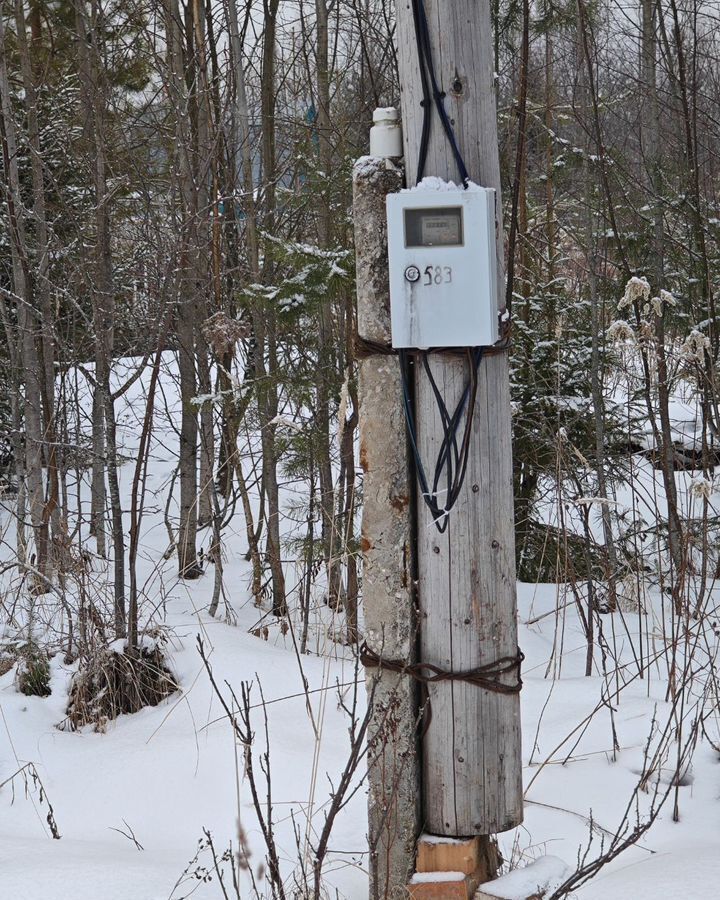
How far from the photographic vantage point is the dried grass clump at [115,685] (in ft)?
13.6

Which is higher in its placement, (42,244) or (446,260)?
(42,244)

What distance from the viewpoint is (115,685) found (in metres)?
4.24

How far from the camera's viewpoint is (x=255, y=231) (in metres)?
5.56

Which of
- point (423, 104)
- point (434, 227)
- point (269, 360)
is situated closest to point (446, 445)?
point (434, 227)

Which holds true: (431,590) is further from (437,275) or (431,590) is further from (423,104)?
(423,104)

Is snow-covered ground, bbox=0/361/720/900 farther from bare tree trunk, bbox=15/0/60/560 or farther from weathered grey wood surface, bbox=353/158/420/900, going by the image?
bare tree trunk, bbox=15/0/60/560

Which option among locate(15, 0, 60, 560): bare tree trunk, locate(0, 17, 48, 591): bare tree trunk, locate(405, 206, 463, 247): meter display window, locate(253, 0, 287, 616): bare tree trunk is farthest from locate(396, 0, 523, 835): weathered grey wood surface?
locate(0, 17, 48, 591): bare tree trunk

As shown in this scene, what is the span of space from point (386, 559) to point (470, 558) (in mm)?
216

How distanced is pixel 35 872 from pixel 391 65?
4781 mm

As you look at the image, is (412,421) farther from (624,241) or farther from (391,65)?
(624,241)

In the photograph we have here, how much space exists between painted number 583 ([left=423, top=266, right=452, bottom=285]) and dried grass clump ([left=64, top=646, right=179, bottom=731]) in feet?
8.73

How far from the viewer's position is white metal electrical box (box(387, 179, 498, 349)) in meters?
2.12

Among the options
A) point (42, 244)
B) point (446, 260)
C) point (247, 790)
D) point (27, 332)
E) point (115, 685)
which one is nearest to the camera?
point (446, 260)

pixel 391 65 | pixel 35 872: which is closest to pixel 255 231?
pixel 391 65
